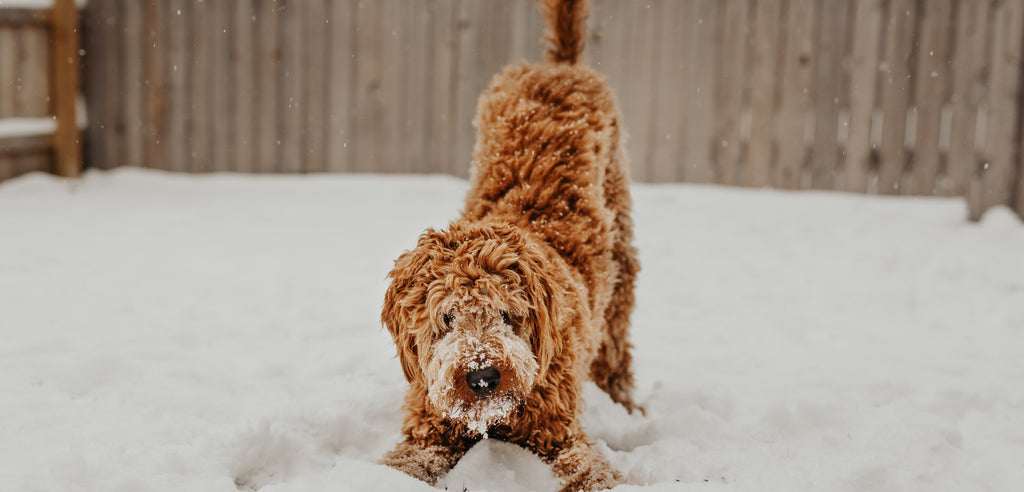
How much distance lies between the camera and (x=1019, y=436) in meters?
3.03

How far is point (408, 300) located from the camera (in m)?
2.65

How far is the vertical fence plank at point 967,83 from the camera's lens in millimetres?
6977

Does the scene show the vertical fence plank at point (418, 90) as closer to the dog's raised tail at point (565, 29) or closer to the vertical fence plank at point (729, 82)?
the vertical fence plank at point (729, 82)

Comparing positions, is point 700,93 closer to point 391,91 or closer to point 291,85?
point 391,91

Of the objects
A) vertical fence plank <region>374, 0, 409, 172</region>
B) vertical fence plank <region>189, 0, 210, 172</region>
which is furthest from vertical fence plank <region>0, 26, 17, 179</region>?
vertical fence plank <region>374, 0, 409, 172</region>

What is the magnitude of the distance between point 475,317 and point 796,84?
5.91 meters

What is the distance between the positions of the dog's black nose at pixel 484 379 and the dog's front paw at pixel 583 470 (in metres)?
0.41

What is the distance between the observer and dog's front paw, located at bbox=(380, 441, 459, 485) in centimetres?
267

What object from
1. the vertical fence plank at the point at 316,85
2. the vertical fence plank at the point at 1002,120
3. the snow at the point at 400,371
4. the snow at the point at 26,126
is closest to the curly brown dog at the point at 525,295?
the snow at the point at 400,371

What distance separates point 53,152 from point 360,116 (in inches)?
113

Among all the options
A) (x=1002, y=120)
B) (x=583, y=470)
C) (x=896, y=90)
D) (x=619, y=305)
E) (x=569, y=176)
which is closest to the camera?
(x=583, y=470)

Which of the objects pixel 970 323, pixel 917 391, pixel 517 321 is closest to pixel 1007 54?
pixel 970 323

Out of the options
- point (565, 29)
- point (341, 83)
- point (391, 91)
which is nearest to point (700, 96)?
point (391, 91)

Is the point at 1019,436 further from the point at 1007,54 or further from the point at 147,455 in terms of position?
the point at 1007,54
